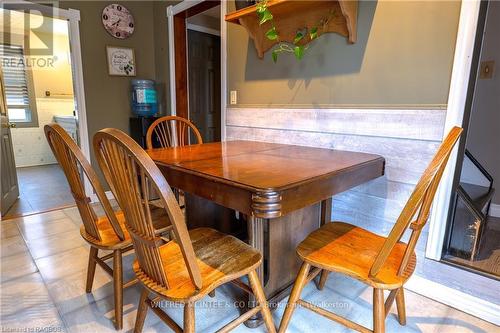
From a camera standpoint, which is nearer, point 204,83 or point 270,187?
point 270,187

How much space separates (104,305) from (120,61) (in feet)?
8.70

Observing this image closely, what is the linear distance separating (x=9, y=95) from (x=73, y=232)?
401 cm

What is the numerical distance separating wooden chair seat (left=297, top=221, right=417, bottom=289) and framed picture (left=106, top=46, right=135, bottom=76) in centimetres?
295

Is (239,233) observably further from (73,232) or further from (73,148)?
(73,232)

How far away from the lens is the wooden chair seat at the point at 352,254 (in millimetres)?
1007

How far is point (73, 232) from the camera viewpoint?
2.46 metres

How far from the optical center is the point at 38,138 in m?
5.25

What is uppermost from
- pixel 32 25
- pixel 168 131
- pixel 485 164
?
pixel 32 25

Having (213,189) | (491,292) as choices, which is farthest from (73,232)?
(491,292)

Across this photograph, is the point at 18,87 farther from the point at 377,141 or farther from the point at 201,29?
the point at 377,141

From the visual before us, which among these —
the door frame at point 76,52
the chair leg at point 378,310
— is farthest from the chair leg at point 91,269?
the door frame at point 76,52

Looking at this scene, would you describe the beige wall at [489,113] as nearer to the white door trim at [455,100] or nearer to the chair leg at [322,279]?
the white door trim at [455,100]

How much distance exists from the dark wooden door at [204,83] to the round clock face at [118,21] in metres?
0.75

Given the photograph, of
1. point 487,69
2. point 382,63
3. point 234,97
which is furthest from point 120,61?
point 487,69
